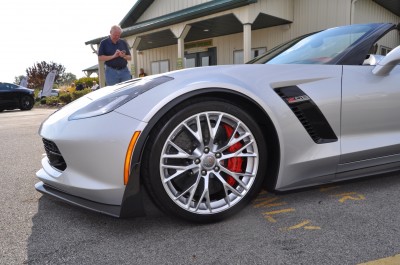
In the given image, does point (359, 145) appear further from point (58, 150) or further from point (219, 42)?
point (219, 42)

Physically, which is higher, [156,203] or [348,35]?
[348,35]

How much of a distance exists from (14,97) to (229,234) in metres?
13.6

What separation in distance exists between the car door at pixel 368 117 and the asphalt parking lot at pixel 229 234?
302 mm

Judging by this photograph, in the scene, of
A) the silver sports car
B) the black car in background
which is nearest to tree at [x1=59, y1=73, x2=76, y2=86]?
the black car in background

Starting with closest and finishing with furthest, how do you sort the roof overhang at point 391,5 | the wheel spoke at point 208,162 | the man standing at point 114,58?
the wheel spoke at point 208,162
the man standing at point 114,58
the roof overhang at point 391,5

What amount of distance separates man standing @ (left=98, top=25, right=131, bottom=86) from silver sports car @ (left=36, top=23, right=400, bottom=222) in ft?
9.76

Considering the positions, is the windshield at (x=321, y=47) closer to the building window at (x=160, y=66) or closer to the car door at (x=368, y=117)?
the car door at (x=368, y=117)

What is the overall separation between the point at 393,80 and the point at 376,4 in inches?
476

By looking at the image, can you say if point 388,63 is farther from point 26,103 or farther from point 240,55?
point 26,103

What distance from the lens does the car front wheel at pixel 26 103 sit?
1340 cm

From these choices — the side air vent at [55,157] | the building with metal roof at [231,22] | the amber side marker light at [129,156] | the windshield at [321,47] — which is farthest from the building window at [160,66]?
the amber side marker light at [129,156]

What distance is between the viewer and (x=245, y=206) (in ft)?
6.59

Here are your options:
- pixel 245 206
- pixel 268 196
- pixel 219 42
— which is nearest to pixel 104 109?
pixel 245 206

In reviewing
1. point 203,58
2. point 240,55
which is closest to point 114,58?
point 240,55
